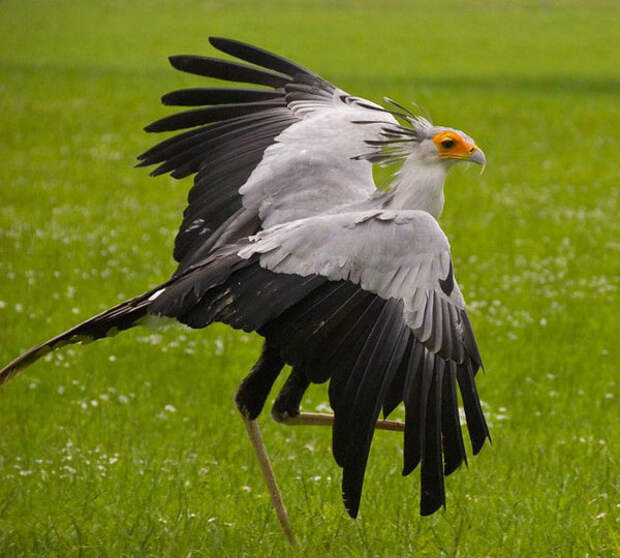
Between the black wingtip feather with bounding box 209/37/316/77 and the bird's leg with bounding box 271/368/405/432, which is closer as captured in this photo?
the bird's leg with bounding box 271/368/405/432

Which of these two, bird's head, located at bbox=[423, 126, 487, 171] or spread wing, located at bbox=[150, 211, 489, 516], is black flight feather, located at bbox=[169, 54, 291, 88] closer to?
bird's head, located at bbox=[423, 126, 487, 171]

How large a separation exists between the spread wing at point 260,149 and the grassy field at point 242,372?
1128 millimetres

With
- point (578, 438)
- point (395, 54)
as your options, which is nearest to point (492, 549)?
point (578, 438)

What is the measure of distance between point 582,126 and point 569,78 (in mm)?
6285

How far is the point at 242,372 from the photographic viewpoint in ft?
23.5

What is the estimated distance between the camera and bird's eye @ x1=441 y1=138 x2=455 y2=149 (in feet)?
16.1

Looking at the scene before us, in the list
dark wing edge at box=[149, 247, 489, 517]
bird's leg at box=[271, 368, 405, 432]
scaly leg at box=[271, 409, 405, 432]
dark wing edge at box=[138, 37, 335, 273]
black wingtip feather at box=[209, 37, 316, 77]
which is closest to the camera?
dark wing edge at box=[149, 247, 489, 517]

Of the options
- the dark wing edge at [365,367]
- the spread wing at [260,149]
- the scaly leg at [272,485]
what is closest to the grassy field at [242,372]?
the scaly leg at [272,485]

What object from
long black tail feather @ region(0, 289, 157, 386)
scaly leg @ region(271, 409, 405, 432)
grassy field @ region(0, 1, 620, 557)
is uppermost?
long black tail feather @ region(0, 289, 157, 386)

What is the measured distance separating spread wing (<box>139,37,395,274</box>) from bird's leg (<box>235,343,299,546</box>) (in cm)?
58

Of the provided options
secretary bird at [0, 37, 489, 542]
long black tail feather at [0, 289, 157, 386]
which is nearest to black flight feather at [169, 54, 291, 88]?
secretary bird at [0, 37, 489, 542]

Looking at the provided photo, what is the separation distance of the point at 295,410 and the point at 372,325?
110 cm

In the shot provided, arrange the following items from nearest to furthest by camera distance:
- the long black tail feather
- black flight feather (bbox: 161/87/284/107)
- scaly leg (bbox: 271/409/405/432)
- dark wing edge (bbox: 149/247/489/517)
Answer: dark wing edge (bbox: 149/247/489/517), the long black tail feather, scaly leg (bbox: 271/409/405/432), black flight feather (bbox: 161/87/284/107)

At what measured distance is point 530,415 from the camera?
6.50 metres
